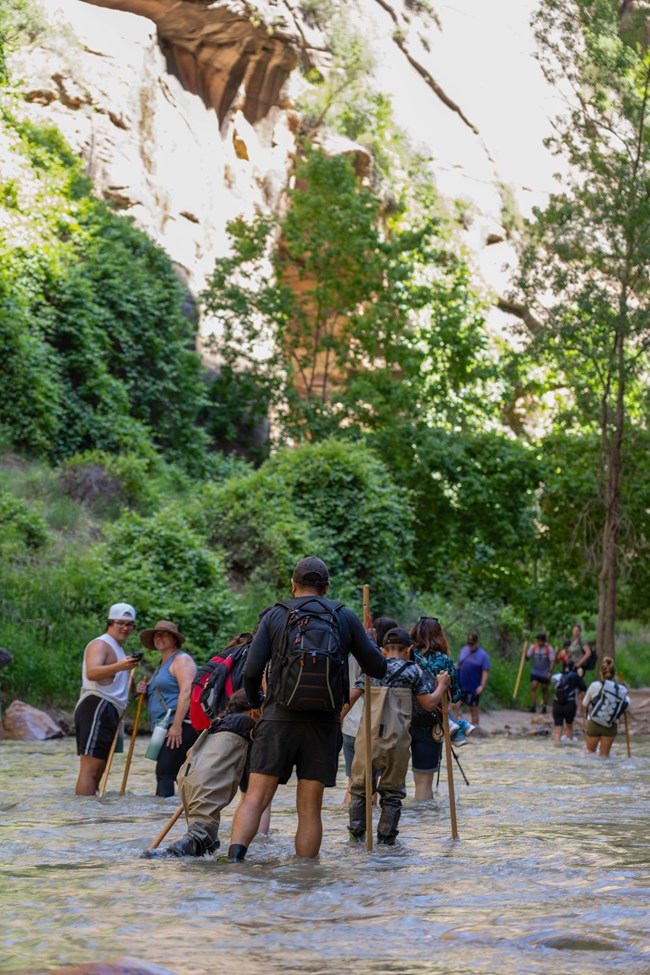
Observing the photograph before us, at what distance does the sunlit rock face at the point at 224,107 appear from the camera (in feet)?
119

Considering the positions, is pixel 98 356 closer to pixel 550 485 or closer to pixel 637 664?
pixel 550 485

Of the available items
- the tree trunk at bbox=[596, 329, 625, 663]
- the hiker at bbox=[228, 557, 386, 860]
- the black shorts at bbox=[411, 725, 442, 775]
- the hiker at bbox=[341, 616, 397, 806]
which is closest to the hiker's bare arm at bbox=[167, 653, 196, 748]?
the hiker at bbox=[341, 616, 397, 806]

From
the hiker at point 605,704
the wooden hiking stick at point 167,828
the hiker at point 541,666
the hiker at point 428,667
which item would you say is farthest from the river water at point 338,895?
the hiker at point 541,666

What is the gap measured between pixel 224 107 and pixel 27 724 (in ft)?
93.9

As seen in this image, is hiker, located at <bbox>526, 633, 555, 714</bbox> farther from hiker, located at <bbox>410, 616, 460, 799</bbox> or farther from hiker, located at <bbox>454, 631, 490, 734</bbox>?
hiker, located at <bbox>410, 616, 460, 799</bbox>

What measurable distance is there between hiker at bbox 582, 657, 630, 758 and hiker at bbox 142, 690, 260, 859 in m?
9.60

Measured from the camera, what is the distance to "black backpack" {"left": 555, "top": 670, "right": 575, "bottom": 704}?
20969 mm

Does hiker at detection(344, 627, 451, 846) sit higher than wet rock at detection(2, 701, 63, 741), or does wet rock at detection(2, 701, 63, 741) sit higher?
hiker at detection(344, 627, 451, 846)

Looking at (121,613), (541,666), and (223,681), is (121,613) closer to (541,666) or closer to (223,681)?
(223,681)

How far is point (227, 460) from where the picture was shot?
3553cm

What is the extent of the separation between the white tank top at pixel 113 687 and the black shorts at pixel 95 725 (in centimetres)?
4

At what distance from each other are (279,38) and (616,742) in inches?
1063

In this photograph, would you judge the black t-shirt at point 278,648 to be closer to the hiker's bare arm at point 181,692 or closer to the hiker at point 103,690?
the hiker's bare arm at point 181,692

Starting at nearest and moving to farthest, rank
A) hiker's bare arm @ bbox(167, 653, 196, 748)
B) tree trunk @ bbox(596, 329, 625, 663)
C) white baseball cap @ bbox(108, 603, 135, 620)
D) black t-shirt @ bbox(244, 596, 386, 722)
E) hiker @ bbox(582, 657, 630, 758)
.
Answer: black t-shirt @ bbox(244, 596, 386, 722) < hiker's bare arm @ bbox(167, 653, 196, 748) < white baseball cap @ bbox(108, 603, 135, 620) < hiker @ bbox(582, 657, 630, 758) < tree trunk @ bbox(596, 329, 625, 663)
